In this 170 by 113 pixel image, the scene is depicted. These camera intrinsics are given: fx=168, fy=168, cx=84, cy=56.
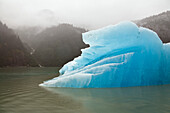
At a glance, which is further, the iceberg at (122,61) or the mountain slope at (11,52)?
the mountain slope at (11,52)

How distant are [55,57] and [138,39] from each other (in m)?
145

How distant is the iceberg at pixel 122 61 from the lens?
35.2 ft

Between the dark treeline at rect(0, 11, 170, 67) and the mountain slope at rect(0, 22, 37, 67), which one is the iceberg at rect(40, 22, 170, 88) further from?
the mountain slope at rect(0, 22, 37, 67)

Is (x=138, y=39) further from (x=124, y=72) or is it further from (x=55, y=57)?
(x=55, y=57)

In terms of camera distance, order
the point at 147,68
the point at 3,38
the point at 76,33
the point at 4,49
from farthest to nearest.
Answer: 1. the point at 76,33
2. the point at 3,38
3. the point at 4,49
4. the point at 147,68

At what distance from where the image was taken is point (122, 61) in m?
11.1

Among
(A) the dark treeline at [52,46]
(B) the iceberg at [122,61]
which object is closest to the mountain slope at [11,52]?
(A) the dark treeline at [52,46]

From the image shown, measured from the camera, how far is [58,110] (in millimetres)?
5379

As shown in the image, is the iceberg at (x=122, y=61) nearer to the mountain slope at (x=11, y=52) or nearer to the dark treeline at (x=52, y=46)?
the dark treeline at (x=52, y=46)

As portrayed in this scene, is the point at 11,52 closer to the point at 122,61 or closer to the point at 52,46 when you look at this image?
the point at 52,46

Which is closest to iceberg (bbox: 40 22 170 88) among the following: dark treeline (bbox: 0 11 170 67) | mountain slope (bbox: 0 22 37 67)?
dark treeline (bbox: 0 11 170 67)

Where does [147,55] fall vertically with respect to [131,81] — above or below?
above

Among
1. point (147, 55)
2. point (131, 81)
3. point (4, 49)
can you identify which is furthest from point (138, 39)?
point (4, 49)

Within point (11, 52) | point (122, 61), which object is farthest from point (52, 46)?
point (122, 61)
